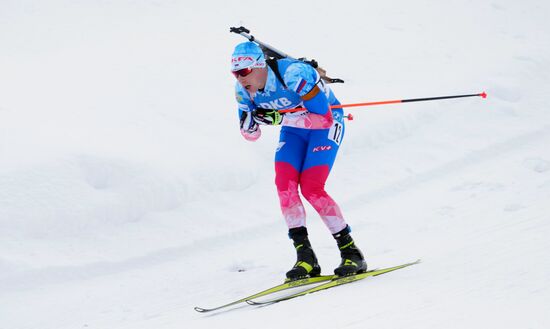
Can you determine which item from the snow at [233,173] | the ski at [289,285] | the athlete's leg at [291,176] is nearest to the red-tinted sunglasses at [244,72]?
the athlete's leg at [291,176]

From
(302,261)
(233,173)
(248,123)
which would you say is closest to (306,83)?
(248,123)

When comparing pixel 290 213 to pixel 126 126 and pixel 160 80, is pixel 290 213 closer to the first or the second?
pixel 126 126

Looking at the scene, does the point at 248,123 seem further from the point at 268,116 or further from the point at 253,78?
the point at 253,78

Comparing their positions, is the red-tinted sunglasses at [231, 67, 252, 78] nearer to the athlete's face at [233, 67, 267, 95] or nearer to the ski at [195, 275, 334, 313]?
the athlete's face at [233, 67, 267, 95]

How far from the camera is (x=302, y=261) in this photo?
5.93 meters

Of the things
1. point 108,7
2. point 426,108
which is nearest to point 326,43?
point 426,108

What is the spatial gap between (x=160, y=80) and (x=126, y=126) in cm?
202

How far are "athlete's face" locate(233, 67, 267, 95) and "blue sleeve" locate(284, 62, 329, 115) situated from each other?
0.64ft

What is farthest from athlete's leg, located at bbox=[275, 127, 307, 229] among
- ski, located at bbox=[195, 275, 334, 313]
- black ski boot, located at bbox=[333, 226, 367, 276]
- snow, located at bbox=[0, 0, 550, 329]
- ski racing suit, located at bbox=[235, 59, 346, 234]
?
snow, located at bbox=[0, 0, 550, 329]

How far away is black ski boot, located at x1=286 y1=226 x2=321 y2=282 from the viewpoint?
5828 millimetres

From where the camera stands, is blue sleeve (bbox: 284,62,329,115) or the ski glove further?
the ski glove

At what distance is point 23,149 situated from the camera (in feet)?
30.2

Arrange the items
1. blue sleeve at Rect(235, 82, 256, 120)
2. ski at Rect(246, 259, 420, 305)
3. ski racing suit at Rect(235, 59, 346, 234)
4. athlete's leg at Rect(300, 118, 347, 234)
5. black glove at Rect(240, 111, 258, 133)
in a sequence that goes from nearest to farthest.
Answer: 1. ski at Rect(246, 259, 420, 305)
2. ski racing suit at Rect(235, 59, 346, 234)
3. athlete's leg at Rect(300, 118, 347, 234)
4. blue sleeve at Rect(235, 82, 256, 120)
5. black glove at Rect(240, 111, 258, 133)

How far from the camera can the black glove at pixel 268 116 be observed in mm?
6000
